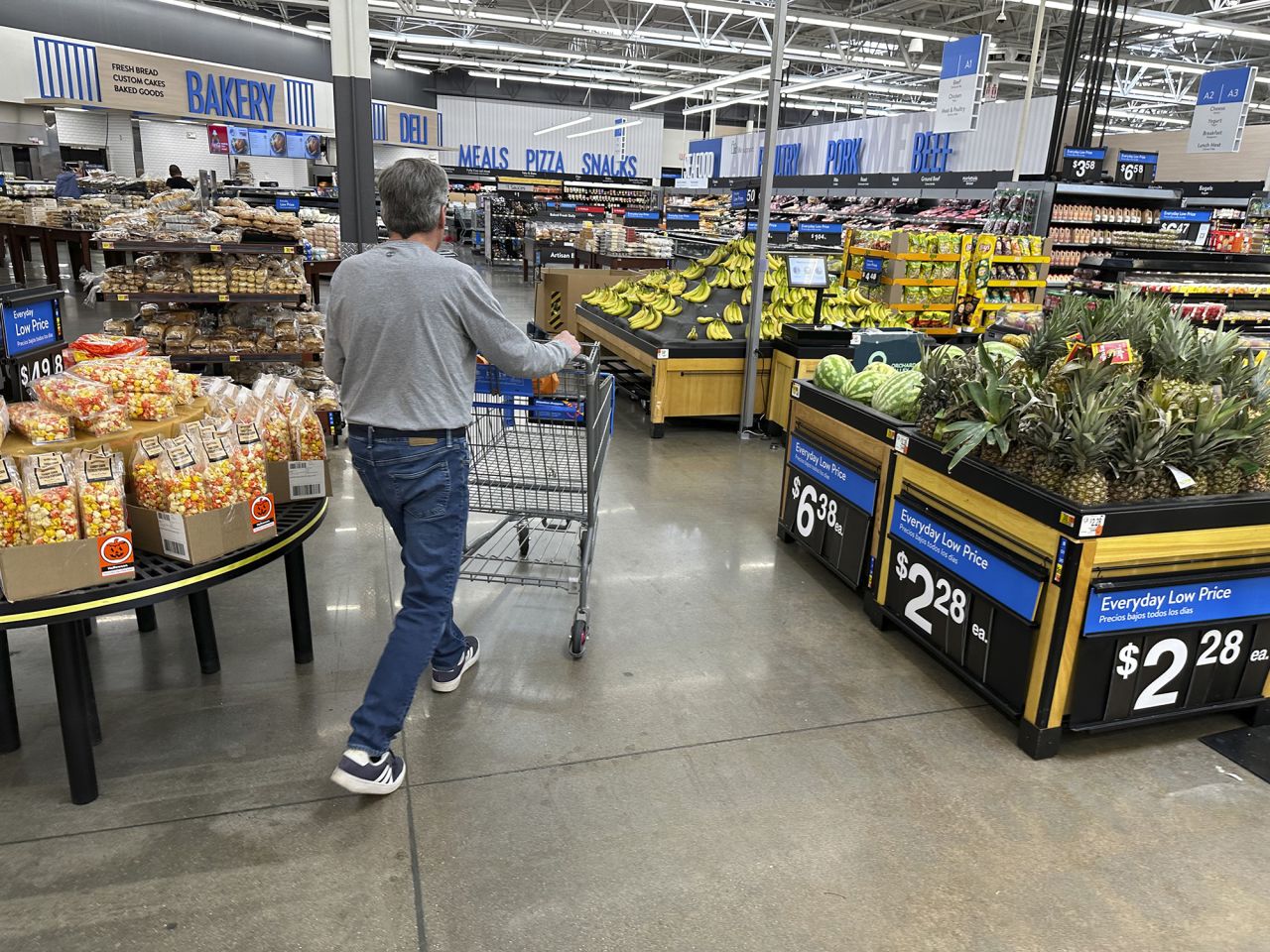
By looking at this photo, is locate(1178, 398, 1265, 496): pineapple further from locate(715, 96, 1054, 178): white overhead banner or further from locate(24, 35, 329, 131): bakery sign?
locate(24, 35, 329, 131): bakery sign

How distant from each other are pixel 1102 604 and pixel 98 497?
300cm

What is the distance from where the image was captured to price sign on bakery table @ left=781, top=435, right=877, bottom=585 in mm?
3793

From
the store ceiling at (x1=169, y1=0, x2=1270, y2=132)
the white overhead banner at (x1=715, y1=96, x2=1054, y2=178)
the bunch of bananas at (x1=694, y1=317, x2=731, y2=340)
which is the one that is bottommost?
the bunch of bananas at (x1=694, y1=317, x2=731, y2=340)

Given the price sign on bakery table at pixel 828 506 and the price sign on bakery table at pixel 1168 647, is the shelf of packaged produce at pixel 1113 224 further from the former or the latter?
the price sign on bakery table at pixel 1168 647

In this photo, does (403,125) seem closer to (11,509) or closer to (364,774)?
(11,509)

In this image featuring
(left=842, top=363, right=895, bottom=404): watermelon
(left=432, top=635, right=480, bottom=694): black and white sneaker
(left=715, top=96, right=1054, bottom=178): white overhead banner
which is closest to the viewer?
(left=432, top=635, right=480, bottom=694): black and white sneaker

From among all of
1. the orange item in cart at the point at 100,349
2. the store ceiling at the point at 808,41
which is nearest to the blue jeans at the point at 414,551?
the orange item in cart at the point at 100,349

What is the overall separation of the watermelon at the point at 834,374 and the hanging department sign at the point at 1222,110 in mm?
Result: 14073

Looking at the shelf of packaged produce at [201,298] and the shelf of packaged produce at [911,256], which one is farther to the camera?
the shelf of packaged produce at [911,256]

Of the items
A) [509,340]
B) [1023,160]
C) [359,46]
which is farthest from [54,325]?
[1023,160]

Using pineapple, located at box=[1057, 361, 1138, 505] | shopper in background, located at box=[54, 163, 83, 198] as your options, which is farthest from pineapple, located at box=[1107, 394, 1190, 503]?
shopper in background, located at box=[54, 163, 83, 198]

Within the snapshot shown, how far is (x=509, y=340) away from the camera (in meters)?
2.40

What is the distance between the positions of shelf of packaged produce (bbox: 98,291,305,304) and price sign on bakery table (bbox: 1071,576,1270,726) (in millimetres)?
5683

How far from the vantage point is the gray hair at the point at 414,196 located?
2.30 metres
